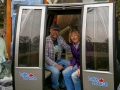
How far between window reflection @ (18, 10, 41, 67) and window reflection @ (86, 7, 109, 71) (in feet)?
2.93

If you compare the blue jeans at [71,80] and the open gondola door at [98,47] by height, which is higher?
the open gondola door at [98,47]

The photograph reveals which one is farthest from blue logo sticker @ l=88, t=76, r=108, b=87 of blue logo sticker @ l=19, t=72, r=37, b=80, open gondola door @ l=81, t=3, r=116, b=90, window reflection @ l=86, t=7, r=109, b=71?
blue logo sticker @ l=19, t=72, r=37, b=80

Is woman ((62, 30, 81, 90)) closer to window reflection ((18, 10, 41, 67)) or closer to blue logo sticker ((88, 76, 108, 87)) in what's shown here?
blue logo sticker ((88, 76, 108, 87))

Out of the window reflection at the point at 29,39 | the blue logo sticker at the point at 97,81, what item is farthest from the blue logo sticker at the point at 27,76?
the blue logo sticker at the point at 97,81

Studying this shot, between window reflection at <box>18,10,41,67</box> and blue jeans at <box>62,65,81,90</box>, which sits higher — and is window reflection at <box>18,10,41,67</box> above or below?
above

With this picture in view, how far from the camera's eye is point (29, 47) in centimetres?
342

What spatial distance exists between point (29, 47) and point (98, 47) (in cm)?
121

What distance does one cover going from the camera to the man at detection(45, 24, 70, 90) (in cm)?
392

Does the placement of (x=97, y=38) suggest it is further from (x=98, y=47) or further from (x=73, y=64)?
(x=73, y=64)

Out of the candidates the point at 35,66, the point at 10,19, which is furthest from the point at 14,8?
the point at 35,66

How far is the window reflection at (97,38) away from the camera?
10.2 ft

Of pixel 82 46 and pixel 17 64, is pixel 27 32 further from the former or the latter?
pixel 82 46

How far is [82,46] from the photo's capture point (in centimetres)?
319

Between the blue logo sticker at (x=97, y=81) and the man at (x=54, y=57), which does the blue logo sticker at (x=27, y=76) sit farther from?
the blue logo sticker at (x=97, y=81)
